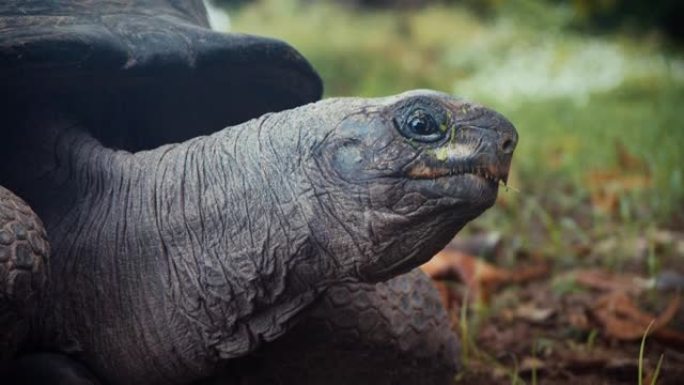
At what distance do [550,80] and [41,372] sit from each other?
11.7 m

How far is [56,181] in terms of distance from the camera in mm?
1749

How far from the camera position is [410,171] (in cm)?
144

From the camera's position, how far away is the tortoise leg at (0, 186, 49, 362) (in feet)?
4.46

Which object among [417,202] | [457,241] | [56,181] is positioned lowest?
[457,241]

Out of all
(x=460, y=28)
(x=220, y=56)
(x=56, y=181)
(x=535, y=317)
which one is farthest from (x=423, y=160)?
(x=460, y=28)

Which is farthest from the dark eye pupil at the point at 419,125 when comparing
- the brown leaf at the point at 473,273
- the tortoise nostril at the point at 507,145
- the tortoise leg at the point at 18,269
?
the brown leaf at the point at 473,273

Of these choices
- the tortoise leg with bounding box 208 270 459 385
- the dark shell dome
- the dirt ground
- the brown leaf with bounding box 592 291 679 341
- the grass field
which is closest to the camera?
the dark shell dome

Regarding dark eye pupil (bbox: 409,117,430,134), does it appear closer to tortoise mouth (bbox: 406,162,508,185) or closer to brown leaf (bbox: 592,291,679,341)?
tortoise mouth (bbox: 406,162,508,185)

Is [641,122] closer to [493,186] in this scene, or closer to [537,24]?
[493,186]

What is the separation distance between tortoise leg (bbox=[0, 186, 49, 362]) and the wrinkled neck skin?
175 mm

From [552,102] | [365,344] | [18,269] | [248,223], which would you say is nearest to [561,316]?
[365,344]

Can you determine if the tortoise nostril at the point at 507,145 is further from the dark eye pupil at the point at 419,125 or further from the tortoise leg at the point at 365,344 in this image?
the tortoise leg at the point at 365,344

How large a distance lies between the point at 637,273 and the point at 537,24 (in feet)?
44.6

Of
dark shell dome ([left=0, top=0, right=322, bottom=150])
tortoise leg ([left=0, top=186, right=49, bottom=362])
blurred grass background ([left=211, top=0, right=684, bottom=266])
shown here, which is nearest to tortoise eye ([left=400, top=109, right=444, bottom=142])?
dark shell dome ([left=0, top=0, right=322, bottom=150])
